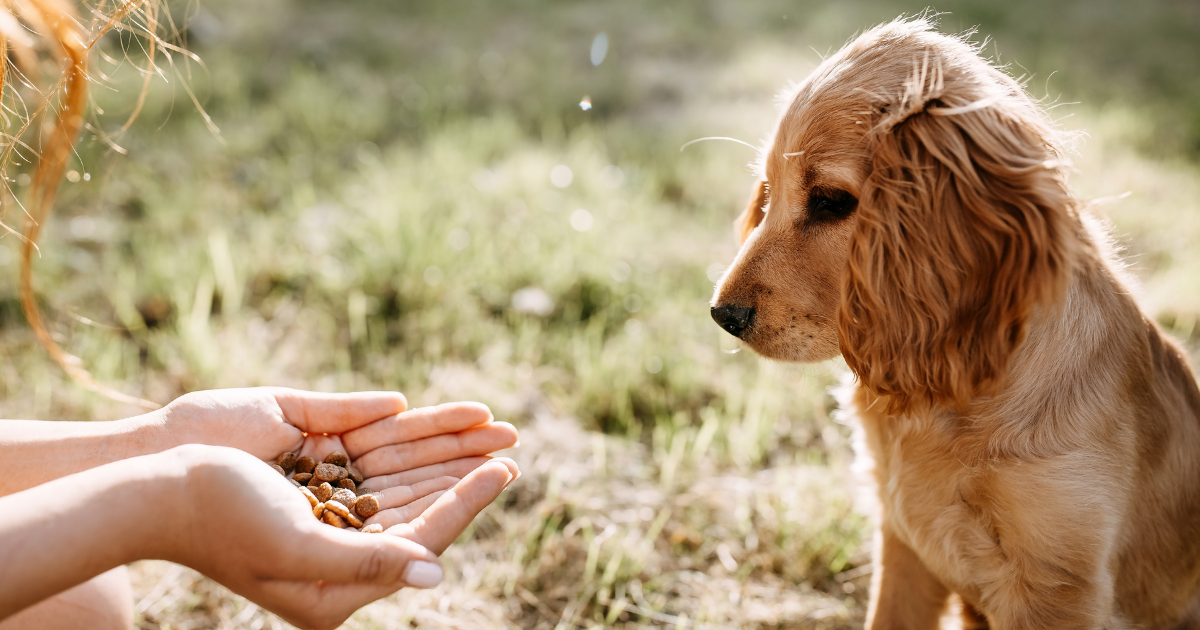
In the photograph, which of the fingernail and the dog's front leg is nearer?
the fingernail

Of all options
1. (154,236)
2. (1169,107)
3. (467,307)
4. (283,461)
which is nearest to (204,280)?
(154,236)

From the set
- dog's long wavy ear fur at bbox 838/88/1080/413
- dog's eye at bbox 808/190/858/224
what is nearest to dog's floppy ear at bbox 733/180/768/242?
dog's eye at bbox 808/190/858/224

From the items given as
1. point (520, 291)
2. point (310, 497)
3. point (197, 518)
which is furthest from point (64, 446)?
point (520, 291)

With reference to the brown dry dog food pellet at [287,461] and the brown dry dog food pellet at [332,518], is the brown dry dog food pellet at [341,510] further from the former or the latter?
the brown dry dog food pellet at [287,461]

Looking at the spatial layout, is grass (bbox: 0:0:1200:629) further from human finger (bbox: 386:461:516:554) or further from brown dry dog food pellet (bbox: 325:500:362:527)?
human finger (bbox: 386:461:516:554)

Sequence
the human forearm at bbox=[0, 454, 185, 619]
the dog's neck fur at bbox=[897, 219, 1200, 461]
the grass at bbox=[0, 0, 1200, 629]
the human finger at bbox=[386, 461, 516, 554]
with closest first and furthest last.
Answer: the human forearm at bbox=[0, 454, 185, 619]
the human finger at bbox=[386, 461, 516, 554]
the dog's neck fur at bbox=[897, 219, 1200, 461]
the grass at bbox=[0, 0, 1200, 629]

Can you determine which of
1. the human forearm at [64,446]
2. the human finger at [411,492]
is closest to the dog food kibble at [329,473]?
the human finger at [411,492]

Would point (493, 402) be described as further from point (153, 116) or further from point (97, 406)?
point (153, 116)
